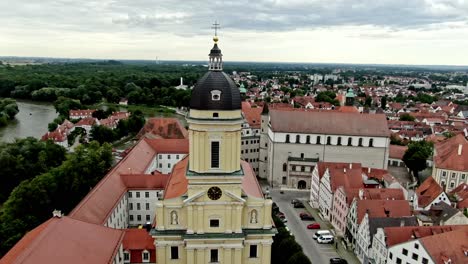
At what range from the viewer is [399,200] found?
44125 millimetres

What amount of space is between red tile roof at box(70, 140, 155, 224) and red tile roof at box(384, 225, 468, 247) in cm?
2627

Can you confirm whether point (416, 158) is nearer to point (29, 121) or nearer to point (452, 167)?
point (452, 167)

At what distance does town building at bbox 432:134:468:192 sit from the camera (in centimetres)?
6219

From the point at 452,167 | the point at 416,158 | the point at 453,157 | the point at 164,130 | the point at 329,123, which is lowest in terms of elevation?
the point at 416,158

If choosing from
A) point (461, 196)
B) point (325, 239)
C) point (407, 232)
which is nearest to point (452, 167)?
point (461, 196)

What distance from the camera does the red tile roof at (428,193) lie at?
4969 cm

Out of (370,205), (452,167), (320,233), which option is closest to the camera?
(370,205)

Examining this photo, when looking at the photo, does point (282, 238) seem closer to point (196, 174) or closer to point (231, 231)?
point (231, 231)

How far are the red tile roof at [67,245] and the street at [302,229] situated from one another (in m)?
22.1

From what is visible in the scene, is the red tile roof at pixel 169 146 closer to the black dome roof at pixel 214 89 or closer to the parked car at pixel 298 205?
the parked car at pixel 298 205

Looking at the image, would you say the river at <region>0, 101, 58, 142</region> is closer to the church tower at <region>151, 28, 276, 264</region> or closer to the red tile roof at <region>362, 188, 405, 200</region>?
the church tower at <region>151, 28, 276, 264</region>

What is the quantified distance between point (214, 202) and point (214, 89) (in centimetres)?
813

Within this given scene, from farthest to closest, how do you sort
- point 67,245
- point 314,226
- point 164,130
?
1. point 164,130
2. point 314,226
3. point 67,245

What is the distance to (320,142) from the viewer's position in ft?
214
